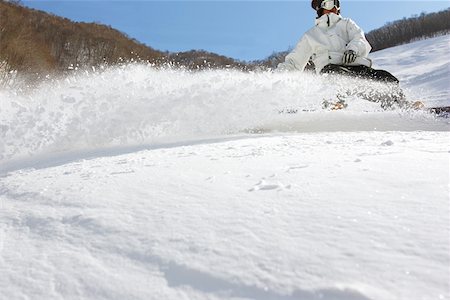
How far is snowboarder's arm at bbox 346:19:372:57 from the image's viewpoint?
5.04 meters

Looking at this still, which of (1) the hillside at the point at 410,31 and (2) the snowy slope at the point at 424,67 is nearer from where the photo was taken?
(2) the snowy slope at the point at 424,67

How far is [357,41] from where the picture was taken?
5.11m

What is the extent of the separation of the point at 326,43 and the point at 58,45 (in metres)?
28.0

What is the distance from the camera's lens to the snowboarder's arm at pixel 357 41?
5.04 metres

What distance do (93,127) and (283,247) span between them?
8.56 ft

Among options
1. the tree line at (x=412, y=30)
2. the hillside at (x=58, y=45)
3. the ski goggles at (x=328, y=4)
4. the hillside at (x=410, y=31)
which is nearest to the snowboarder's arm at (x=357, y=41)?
the ski goggles at (x=328, y=4)

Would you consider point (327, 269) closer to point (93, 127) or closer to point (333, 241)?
point (333, 241)

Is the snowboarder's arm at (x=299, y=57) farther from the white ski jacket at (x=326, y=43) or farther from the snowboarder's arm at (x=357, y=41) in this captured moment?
the snowboarder's arm at (x=357, y=41)

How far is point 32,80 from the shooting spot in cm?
2075

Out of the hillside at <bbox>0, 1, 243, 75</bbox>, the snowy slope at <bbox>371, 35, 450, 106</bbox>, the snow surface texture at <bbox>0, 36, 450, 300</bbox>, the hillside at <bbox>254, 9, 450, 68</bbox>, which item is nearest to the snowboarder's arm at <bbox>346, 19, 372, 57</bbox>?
the snow surface texture at <bbox>0, 36, 450, 300</bbox>

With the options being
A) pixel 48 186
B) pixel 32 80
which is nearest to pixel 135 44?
pixel 32 80

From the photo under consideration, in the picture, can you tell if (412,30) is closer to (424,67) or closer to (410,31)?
(410,31)

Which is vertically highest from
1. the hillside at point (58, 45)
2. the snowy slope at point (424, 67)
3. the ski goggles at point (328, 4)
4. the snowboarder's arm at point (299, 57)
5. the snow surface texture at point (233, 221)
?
the hillside at point (58, 45)

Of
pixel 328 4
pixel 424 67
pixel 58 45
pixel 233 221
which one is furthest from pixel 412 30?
pixel 233 221
